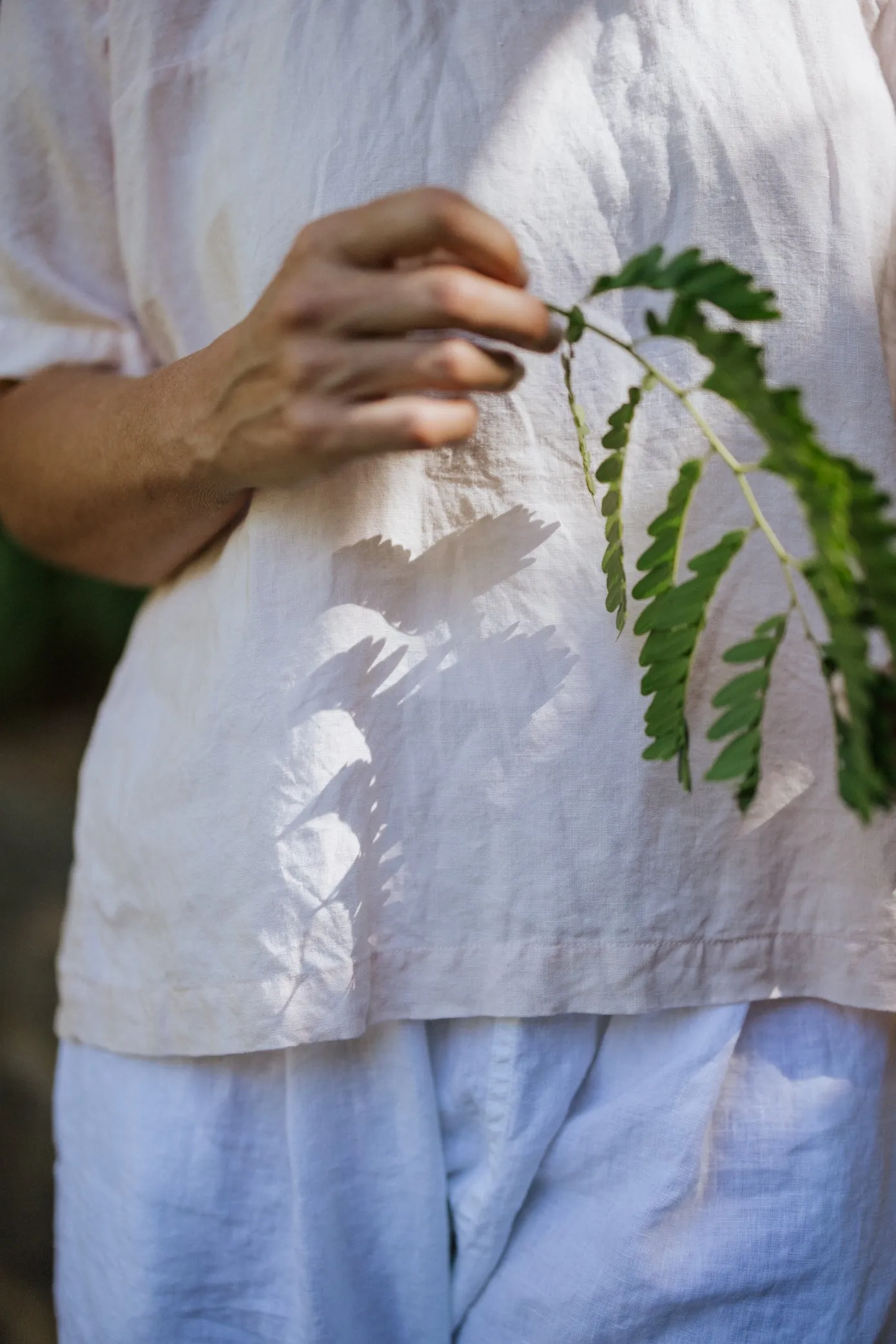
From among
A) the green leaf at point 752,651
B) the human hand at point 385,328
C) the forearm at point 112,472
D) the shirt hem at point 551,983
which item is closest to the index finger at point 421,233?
the human hand at point 385,328

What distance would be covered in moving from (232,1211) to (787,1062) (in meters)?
0.33

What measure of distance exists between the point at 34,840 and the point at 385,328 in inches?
57.3

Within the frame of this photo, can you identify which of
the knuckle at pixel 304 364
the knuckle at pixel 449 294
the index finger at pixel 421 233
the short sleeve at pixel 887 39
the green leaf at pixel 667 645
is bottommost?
the green leaf at pixel 667 645

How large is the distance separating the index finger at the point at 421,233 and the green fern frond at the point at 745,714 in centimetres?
22

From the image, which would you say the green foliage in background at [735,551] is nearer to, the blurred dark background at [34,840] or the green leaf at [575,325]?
the green leaf at [575,325]

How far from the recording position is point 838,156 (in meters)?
0.60

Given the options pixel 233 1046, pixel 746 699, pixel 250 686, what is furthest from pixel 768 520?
pixel 233 1046

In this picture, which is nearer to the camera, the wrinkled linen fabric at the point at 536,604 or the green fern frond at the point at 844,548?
the green fern frond at the point at 844,548

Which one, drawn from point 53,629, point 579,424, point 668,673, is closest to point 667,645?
point 668,673

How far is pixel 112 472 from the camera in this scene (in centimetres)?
68

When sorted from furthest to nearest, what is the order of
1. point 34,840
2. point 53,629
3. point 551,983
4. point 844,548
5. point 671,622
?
point 34,840, point 53,629, point 551,983, point 671,622, point 844,548

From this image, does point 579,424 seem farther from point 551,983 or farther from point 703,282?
point 551,983

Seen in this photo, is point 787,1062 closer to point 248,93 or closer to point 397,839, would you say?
point 397,839

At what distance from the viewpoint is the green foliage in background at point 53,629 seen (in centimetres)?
158
